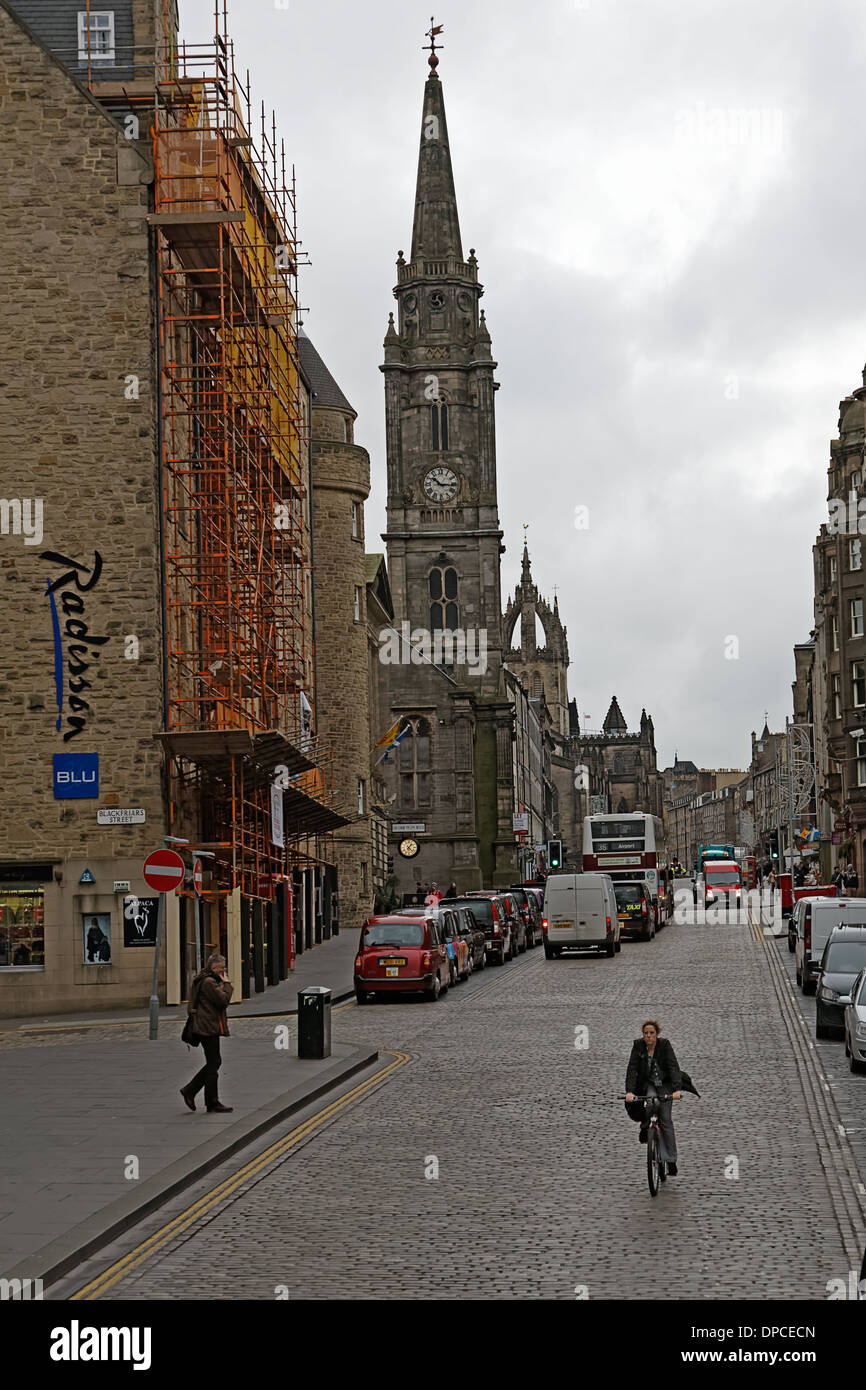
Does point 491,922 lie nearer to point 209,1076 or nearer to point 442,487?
point 209,1076

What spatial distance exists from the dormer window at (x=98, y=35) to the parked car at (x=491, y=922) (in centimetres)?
2053

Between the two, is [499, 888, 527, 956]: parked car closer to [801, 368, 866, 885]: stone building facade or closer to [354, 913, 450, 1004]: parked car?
[354, 913, 450, 1004]: parked car

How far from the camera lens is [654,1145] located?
13227 mm

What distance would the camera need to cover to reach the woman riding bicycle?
13594 millimetres

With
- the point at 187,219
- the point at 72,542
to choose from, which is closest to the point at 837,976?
the point at 72,542

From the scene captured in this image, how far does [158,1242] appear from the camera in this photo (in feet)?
38.9

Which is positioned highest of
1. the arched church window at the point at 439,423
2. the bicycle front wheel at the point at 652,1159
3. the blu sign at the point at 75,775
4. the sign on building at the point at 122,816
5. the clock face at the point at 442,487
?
the arched church window at the point at 439,423

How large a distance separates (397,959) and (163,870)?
A: 8.17 meters

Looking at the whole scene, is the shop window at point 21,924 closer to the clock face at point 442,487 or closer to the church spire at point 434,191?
the clock face at point 442,487

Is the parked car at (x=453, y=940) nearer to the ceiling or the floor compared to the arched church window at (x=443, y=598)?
nearer to the floor

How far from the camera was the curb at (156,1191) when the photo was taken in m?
10.8

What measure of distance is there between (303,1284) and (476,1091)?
9.05 meters

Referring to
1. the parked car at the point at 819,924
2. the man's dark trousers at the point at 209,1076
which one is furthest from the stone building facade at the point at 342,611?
the man's dark trousers at the point at 209,1076

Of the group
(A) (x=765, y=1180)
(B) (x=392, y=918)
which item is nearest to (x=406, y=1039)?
(B) (x=392, y=918)
